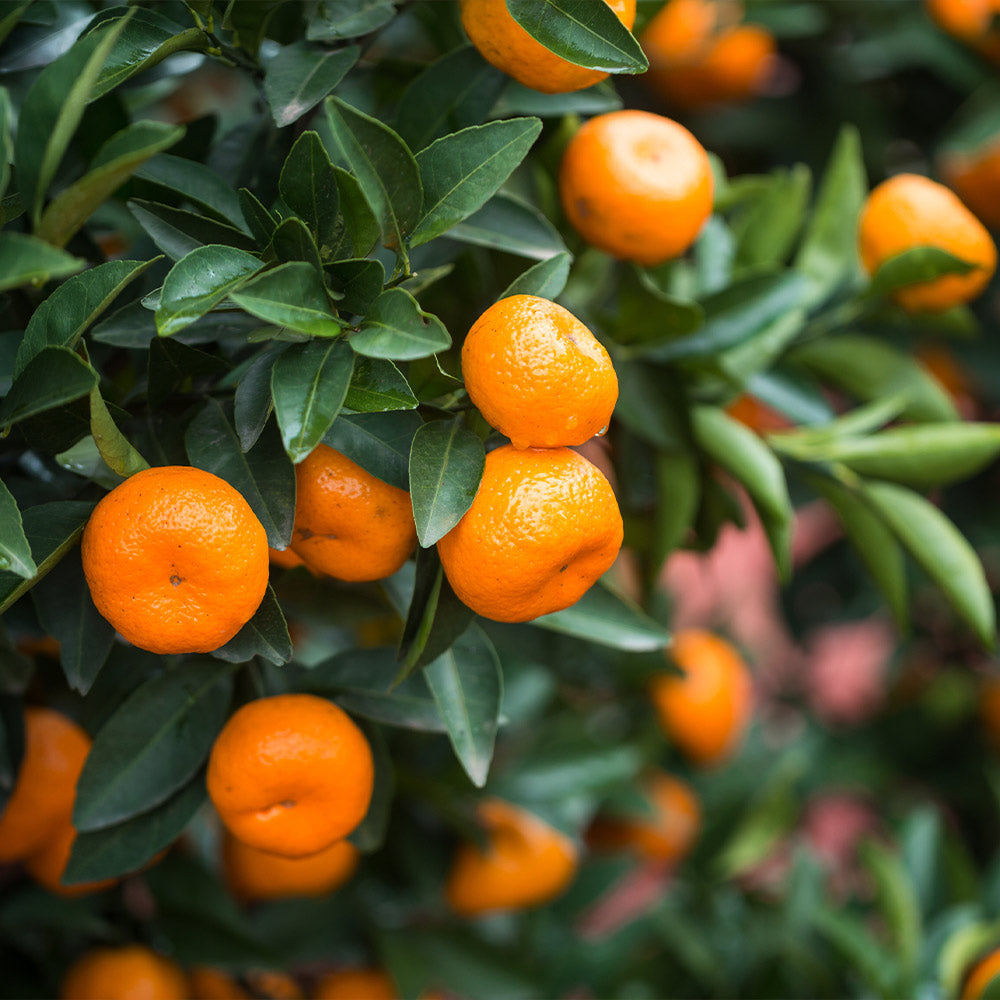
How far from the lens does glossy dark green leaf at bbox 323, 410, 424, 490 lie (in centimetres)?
53

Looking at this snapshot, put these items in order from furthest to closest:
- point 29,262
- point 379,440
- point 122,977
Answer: point 122,977, point 379,440, point 29,262

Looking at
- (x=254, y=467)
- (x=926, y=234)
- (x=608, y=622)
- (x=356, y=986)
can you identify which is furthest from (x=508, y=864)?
(x=926, y=234)

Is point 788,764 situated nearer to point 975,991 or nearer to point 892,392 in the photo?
point 975,991

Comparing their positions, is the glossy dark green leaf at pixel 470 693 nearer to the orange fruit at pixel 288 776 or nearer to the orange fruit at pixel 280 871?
the orange fruit at pixel 288 776

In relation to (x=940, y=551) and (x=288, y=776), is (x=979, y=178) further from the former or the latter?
(x=288, y=776)

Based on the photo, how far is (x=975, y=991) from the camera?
0.86 meters

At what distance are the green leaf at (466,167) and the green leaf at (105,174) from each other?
14 centimetres

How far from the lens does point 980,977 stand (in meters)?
0.86

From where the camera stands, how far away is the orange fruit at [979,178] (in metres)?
1.28

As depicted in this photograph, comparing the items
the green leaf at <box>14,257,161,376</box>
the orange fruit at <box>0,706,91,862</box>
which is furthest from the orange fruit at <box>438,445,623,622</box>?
the orange fruit at <box>0,706,91,862</box>

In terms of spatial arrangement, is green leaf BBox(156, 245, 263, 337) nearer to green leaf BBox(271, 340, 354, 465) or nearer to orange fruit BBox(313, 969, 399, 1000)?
green leaf BBox(271, 340, 354, 465)

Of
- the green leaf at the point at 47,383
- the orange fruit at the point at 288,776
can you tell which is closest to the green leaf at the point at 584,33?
the green leaf at the point at 47,383

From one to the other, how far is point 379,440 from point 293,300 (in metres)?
0.09

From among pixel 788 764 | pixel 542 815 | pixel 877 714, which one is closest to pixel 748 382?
pixel 542 815
